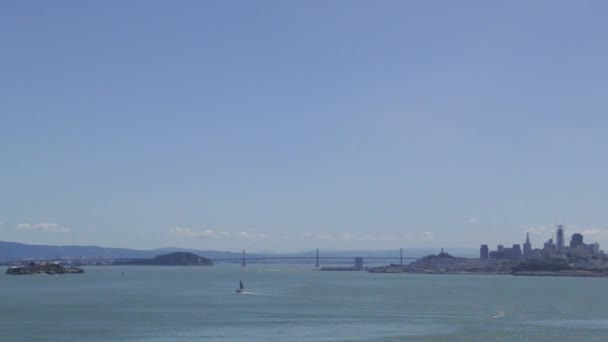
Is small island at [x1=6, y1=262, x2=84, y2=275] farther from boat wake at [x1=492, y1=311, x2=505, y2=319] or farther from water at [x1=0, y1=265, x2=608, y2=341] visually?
boat wake at [x1=492, y1=311, x2=505, y2=319]

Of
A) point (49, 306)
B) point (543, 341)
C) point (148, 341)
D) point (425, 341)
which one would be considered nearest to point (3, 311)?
point (49, 306)

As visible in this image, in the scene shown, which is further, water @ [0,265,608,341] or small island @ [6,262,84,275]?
small island @ [6,262,84,275]

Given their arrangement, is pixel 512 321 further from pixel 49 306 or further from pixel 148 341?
pixel 49 306

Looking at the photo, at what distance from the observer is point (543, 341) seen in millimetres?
41438

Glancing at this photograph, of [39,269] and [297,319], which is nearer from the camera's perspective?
[297,319]

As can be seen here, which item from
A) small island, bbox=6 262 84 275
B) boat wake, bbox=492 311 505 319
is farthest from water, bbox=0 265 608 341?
small island, bbox=6 262 84 275

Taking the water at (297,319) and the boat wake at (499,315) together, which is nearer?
the water at (297,319)

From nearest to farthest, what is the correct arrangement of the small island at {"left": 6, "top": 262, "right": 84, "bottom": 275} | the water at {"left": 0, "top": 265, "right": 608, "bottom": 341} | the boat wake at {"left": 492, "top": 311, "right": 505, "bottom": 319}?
the water at {"left": 0, "top": 265, "right": 608, "bottom": 341}, the boat wake at {"left": 492, "top": 311, "right": 505, "bottom": 319}, the small island at {"left": 6, "top": 262, "right": 84, "bottom": 275}

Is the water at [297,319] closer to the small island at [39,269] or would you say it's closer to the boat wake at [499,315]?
the boat wake at [499,315]

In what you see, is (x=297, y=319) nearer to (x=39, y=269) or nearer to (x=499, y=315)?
(x=499, y=315)

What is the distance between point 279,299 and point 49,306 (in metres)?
19.0

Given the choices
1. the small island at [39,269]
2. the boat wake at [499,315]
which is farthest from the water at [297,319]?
the small island at [39,269]

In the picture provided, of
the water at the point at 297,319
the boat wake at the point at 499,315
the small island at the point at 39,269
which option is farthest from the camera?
the small island at the point at 39,269

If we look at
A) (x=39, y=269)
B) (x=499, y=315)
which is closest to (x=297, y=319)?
(x=499, y=315)
